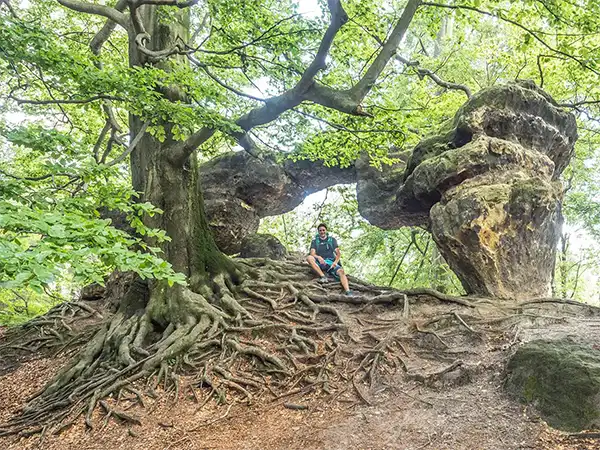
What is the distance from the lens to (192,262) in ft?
25.0

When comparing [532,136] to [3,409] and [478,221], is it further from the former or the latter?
[3,409]

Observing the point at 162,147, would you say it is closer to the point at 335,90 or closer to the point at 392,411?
the point at 335,90

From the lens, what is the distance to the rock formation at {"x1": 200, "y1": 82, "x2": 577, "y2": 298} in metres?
7.88

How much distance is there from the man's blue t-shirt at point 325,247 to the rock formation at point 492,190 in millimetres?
2374

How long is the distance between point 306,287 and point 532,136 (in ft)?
22.0

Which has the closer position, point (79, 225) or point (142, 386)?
point (79, 225)

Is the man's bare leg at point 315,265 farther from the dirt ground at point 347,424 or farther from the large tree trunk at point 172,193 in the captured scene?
the dirt ground at point 347,424

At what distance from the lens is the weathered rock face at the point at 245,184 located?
12984 millimetres

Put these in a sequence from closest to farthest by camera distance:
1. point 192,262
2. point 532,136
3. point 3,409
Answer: point 3,409, point 192,262, point 532,136

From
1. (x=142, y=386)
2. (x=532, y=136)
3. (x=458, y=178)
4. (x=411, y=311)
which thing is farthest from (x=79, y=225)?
(x=532, y=136)

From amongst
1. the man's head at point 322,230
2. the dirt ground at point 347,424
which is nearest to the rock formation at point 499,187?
the man's head at point 322,230

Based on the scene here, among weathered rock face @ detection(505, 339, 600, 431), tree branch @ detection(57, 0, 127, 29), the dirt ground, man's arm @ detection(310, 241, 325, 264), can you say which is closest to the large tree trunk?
tree branch @ detection(57, 0, 127, 29)

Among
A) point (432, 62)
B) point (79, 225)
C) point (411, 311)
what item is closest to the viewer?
point (79, 225)

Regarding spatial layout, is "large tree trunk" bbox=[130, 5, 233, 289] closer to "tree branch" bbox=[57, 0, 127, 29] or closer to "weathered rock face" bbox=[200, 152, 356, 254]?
"tree branch" bbox=[57, 0, 127, 29]
